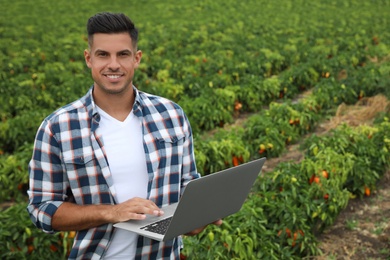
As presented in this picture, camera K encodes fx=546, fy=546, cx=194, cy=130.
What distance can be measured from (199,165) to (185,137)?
11.6 feet

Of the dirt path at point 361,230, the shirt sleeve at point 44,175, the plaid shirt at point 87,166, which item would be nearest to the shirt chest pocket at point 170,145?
the plaid shirt at point 87,166

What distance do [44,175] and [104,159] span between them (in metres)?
0.22

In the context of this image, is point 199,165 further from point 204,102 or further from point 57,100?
point 57,100

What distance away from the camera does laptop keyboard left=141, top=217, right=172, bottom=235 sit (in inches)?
75.7

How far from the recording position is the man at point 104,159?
6.50 ft

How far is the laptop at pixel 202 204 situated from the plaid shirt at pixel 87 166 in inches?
5.9

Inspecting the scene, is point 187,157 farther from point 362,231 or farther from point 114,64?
point 362,231

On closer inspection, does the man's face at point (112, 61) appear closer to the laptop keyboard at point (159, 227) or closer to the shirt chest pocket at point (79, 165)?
Answer: the shirt chest pocket at point (79, 165)

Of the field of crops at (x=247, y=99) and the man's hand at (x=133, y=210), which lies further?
the field of crops at (x=247, y=99)

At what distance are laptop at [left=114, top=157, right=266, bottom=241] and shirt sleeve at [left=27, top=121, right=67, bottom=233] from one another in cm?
28

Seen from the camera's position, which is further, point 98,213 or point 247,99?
point 247,99

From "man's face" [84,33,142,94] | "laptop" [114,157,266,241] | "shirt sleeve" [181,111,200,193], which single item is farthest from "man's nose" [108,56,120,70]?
"laptop" [114,157,266,241]

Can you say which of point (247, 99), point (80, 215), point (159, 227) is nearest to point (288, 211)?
point (159, 227)

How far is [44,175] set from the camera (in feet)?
6.54
